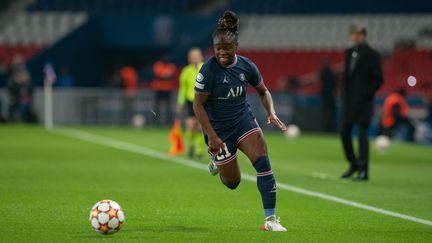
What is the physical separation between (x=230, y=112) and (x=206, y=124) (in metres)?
0.38

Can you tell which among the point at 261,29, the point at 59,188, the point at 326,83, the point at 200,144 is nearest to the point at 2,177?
the point at 59,188

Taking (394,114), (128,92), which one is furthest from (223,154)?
(128,92)

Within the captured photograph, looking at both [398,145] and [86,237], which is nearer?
[86,237]

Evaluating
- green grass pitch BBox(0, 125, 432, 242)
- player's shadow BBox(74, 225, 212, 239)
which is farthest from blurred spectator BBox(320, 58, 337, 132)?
player's shadow BBox(74, 225, 212, 239)

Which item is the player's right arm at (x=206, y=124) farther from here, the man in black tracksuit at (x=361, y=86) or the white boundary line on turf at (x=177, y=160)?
the man in black tracksuit at (x=361, y=86)

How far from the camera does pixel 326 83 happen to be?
31828 millimetres

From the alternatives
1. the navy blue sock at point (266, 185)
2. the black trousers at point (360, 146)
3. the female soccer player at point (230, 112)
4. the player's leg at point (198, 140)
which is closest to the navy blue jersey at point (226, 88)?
the female soccer player at point (230, 112)

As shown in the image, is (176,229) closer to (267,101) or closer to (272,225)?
(272,225)

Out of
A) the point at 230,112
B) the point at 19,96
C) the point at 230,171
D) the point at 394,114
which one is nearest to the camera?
the point at 230,112

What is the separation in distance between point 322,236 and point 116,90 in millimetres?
25114

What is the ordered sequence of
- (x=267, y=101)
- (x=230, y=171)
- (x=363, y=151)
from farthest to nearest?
(x=363, y=151)
(x=267, y=101)
(x=230, y=171)

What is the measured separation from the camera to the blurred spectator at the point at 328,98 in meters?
31.9

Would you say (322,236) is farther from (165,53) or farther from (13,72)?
(165,53)

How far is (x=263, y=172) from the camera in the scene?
984cm
